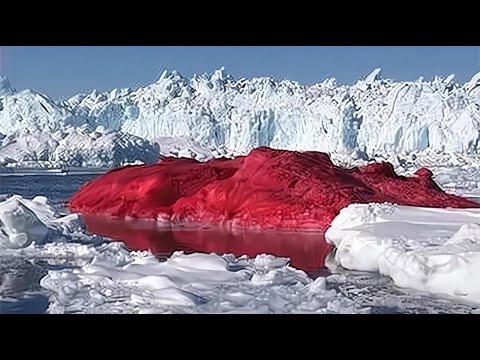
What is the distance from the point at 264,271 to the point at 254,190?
1.90 feet

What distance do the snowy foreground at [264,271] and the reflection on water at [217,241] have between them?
6 cm

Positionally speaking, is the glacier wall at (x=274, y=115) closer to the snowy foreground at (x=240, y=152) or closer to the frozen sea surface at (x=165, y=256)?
the snowy foreground at (x=240, y=152)

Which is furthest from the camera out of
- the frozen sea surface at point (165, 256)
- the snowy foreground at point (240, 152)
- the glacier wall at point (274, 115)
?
the glacier wall at point (274, 115)

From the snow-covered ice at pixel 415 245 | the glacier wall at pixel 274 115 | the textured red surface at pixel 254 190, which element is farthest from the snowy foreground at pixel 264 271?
the glacier wall at pixel 274 115

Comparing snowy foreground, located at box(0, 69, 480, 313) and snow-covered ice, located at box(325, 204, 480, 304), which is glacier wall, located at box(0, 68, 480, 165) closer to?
snowy foreground, located at box(0, 69, 480, 313)

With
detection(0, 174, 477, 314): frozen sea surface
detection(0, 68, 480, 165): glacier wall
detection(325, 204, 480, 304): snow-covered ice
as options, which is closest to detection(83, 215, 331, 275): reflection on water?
detection(0, 174, 477, 314): frozen sea surface

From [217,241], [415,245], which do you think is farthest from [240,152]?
[415,245]

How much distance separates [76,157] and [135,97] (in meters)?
0.45

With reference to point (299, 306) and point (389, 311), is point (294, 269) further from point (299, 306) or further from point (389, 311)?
point (389, 311)

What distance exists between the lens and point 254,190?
474 centimetres

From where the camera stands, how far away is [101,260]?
4402 millimetres

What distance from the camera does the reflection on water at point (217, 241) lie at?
4.42 m
